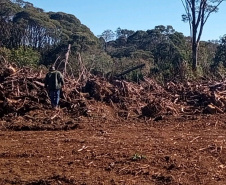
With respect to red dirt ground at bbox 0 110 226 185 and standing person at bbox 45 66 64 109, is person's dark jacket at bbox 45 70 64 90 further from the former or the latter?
red dirt ground at bbox 0 110 226 185

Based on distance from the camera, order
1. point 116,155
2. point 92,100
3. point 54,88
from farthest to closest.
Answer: point 92,100, point 54,88, point 116,155

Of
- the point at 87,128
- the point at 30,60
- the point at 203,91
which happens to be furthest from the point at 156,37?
the point at 87,128

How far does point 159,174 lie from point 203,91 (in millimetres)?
7585

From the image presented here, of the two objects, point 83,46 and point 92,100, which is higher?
point 83,46

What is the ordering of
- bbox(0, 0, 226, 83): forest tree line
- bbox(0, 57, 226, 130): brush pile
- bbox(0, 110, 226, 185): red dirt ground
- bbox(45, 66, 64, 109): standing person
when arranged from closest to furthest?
bbox(0, 110, 226, 185): red dirt ground → bbox(0, 57, 226, 130): brush pile → bbox(45, 66, 64, 109): standing person → bbox(0, 0, 226, 83): forest tree line

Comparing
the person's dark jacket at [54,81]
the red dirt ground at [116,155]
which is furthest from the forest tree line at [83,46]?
the red dirt ground at [116,155]

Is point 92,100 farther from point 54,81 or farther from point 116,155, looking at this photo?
point 116,155

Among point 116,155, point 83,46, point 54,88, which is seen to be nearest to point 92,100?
point 54,88

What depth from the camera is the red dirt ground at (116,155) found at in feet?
19.1

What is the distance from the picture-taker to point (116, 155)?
22.5ft

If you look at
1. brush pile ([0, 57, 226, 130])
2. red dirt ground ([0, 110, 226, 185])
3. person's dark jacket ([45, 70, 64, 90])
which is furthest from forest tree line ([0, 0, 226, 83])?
red dirt ground ([0, 110, 226, 185])

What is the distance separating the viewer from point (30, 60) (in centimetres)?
2194

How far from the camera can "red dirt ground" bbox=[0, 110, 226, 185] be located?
5.82 m

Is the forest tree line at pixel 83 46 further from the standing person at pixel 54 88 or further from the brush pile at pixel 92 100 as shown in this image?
the standing person at pixel 54 88
